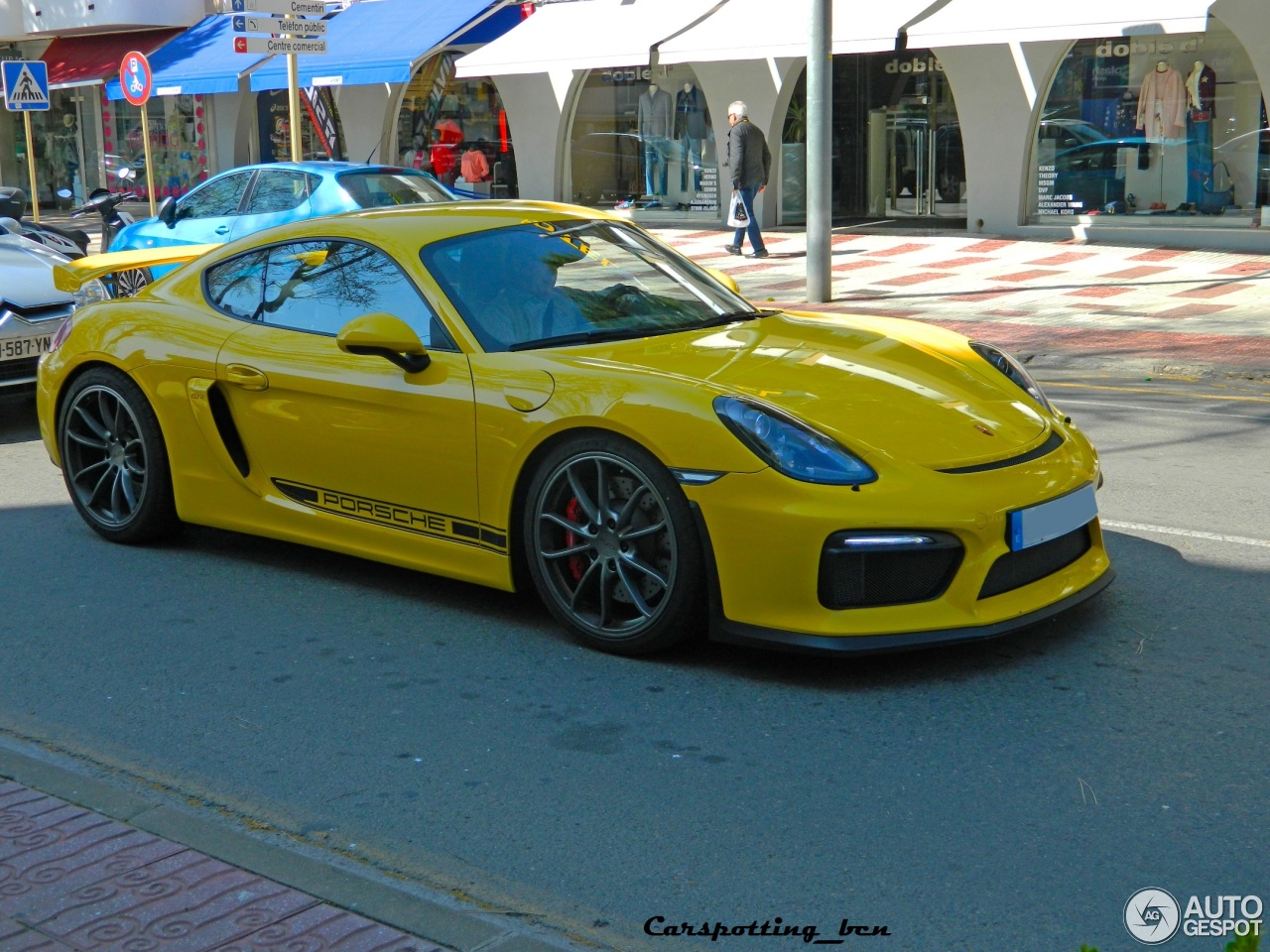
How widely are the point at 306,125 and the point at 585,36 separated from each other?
935 centimetres

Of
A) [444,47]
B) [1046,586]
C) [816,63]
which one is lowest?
[1046,586]

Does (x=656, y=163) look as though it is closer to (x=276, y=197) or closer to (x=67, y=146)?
(x=276, y=197)

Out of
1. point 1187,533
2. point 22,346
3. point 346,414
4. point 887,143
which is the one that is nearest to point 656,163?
point 887,143

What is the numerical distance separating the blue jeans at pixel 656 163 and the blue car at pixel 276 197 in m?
10.1

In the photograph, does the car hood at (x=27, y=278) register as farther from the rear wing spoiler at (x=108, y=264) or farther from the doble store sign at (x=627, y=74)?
the doble store sign at (x=627, y=74)

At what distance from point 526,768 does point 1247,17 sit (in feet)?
54.1

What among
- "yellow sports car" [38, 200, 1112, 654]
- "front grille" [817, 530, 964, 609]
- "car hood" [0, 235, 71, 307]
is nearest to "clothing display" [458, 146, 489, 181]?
"car hood" [0, 235, 71, 307]

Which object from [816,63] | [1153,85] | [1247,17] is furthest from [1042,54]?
[816,63]

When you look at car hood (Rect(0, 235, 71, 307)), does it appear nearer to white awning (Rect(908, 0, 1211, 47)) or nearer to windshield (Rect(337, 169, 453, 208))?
windshield (Rect(337, 169, 453, 208))

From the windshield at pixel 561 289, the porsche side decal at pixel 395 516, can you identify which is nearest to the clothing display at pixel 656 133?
the windshield at pixel 561 289

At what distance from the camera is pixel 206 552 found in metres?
6.18

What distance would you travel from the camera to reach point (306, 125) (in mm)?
30281

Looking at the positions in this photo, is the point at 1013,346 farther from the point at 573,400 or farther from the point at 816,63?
the point at 573,400

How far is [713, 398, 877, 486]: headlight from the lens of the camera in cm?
431
